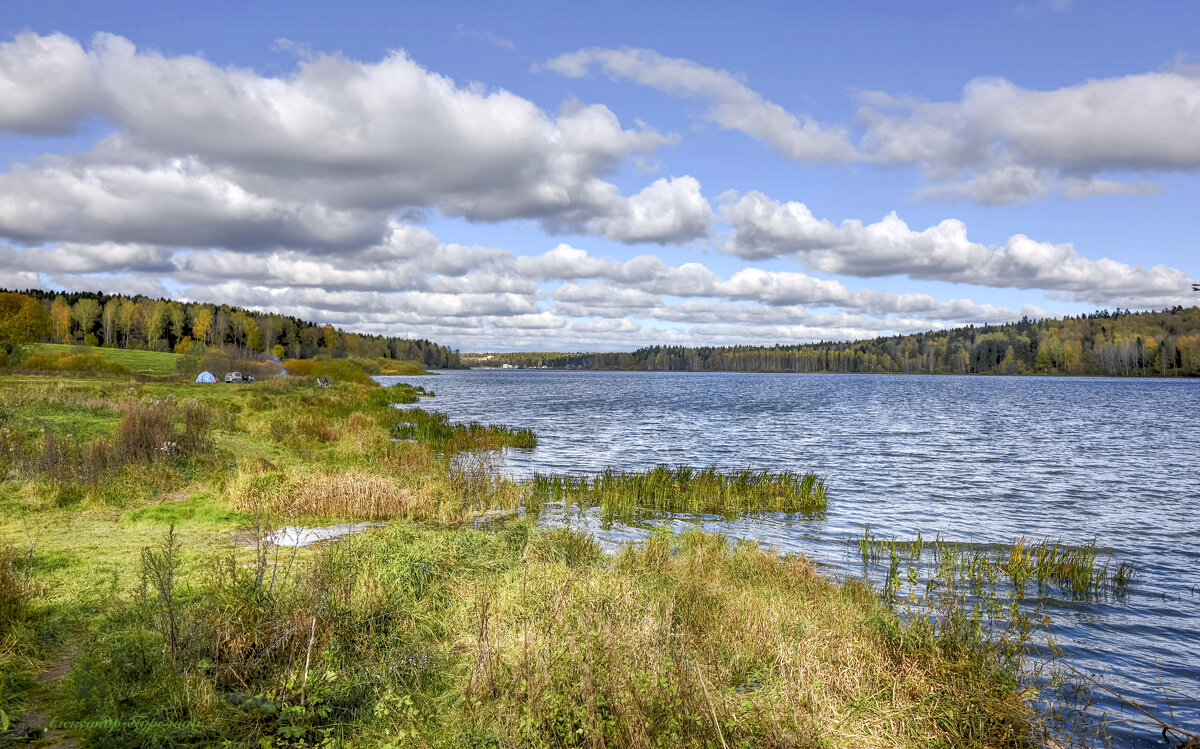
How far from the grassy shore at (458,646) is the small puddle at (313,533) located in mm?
396

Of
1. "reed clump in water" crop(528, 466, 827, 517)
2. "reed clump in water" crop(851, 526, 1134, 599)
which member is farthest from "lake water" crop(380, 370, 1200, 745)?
"reed clump in water" crop(528, 466, 827, 517)

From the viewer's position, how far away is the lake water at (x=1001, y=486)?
10.5 m

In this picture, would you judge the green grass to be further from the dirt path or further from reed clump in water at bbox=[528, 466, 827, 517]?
the dirt path

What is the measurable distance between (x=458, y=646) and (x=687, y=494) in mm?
13180

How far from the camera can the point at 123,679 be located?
6125mm

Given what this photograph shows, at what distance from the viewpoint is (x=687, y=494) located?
19641mm

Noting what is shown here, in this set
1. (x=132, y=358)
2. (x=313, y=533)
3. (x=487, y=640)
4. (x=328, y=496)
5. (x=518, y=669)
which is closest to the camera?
(x=518, y=669)

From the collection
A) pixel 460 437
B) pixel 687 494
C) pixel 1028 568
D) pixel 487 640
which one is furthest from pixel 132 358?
pixel 1028 568

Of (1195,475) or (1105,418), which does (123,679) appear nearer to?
(1195,475)

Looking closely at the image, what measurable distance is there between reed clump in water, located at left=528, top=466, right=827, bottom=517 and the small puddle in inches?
212

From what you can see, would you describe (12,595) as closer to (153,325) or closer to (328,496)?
(328,496)

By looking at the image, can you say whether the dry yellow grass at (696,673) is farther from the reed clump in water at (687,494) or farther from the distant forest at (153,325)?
the distant forest at (153,325)

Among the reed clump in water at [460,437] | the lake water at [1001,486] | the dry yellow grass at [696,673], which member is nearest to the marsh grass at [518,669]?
the dry yellow grass at [696,673]

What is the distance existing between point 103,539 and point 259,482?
13.6 feet
